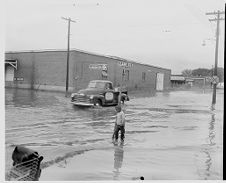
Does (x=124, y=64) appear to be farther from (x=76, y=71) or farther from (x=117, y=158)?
(x=117, y=158)

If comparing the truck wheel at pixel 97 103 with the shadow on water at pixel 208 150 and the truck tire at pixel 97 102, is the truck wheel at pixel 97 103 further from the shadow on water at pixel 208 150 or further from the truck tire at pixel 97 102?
the shadow on water at pixel 208 150

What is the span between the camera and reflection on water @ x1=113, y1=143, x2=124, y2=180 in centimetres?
512

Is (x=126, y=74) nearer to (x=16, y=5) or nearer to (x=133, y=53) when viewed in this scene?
(x=133, y=53)

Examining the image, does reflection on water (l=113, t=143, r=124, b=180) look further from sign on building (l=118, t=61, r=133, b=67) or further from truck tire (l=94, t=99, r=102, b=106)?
truck tire (l=94, t=99, r=102, b=106)

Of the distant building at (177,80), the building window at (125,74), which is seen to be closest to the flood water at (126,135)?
the distant building at (177,80)

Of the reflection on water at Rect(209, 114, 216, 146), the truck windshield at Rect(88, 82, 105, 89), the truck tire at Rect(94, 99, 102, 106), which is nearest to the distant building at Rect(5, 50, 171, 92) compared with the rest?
the truck windshield at Rect(88, 82, 105, 89)

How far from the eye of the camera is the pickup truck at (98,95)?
7969 mm

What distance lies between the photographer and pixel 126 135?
312 inches

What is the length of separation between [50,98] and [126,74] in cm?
230

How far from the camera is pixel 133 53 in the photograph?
7043 millimetres

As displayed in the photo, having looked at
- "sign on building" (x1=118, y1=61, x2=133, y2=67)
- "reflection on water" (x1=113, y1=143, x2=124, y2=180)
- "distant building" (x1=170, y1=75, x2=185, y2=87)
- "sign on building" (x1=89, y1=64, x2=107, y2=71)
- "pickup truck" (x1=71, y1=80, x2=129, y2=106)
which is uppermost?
"sign on building" (x1=118, y1=61, x2=133, y2=67)

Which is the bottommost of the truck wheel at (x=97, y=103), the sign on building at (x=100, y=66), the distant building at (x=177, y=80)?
the truck wheel at (x=97, y=103)

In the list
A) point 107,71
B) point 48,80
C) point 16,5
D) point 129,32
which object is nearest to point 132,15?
point 129,32

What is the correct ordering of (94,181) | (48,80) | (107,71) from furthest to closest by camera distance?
(48,80), (107,71), (94,181)
